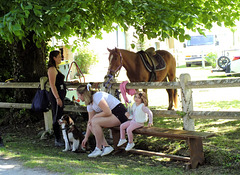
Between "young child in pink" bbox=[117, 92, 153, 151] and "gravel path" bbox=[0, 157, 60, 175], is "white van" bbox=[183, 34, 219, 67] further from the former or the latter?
"gravel path" bbox=[0, 157, 60, 175]

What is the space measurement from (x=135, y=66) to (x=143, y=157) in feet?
9.61

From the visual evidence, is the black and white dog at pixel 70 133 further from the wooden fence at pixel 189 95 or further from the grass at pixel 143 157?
the wooden fence at pixel 189 95

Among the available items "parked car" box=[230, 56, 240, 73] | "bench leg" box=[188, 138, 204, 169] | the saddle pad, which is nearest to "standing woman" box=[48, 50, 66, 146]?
the saddle pad

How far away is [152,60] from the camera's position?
9469mm

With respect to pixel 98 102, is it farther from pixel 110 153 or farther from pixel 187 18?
pixel 187 18

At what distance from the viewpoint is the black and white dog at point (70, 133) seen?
286 inches

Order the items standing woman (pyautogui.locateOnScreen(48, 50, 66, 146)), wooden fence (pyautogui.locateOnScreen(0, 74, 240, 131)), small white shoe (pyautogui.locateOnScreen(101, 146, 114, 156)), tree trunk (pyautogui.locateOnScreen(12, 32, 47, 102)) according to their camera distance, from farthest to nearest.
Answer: tree trunk (pyautogui.locateOnScreen(12, 32, 47, 102)) < standing woman (pyautogui.locateOnScreen(48, 50, 66, 146)) < small white shoe (pyautogui.locateOnScreen(101, 146, 114, 156)) < wooden fence (pyautogui.locateOnScreen(0, 74, 240, 131))

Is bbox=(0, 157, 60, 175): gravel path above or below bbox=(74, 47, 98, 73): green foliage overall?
below

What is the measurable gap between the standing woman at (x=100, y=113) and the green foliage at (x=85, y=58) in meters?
18.4

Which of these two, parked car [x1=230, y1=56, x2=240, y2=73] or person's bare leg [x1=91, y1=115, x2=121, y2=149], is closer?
person's bare leg [x1=91, y1=115, x2=121, y2=149]

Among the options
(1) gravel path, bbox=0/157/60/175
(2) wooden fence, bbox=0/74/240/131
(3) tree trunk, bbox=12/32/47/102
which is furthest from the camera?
(3) tree trunk, bbox=12/32/47/102

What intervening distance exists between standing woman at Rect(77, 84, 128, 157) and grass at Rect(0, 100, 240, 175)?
0.28m

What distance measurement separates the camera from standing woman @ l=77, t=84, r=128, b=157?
6633 millimetres

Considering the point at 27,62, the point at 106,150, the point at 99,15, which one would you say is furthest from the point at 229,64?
the point at 106,150
